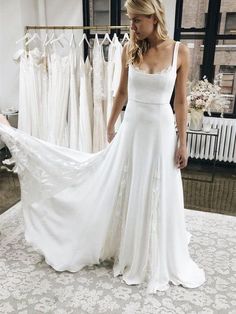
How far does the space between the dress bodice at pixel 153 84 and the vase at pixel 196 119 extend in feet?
5.84

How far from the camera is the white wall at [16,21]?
11.8ft

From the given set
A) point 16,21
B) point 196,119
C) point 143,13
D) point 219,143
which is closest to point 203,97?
point 196,119

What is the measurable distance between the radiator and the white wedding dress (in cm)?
216

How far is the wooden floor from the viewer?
9.50 ft

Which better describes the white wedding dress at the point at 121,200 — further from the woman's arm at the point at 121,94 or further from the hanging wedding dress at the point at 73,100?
the hanging wedding dress at the point at 73,100

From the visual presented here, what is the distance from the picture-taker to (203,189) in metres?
3.30

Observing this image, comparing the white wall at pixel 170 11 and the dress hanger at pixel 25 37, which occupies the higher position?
the white wall at pixel 170 11

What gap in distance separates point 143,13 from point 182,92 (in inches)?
17.7

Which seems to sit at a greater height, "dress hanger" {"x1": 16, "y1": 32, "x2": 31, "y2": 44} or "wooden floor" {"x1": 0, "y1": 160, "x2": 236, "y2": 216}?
"dress hanger" {"x1": 16, "y1": 32, "x2": 31, "y2": 44}

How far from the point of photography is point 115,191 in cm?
180

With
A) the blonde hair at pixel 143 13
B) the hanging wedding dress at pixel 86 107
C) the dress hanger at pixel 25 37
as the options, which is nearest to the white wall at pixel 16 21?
the dress hanger at pixel 25 37

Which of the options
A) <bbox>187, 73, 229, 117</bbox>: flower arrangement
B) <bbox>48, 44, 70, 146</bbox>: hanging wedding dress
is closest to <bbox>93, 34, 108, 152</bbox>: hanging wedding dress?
<bbox>48, 44, 70, 146</bbox>: hanging wedding dress

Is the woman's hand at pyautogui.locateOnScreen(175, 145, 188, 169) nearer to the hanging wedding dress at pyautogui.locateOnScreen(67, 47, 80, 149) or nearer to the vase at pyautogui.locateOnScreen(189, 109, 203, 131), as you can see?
the vase at pyautogui.locateOnScreen(189, 109, 203, 131)

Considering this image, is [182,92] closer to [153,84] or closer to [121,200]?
[153,84]
